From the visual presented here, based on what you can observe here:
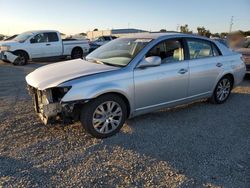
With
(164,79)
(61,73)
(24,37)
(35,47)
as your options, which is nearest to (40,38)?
(35,47)

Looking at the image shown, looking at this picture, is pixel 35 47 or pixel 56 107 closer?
pixel 56 107

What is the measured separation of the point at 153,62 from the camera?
4.56 m

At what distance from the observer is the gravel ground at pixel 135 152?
10.6 ft

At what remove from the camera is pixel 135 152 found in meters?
3.90

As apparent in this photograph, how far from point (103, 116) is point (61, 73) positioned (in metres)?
0.95

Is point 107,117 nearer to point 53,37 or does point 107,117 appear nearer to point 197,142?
point 197,142

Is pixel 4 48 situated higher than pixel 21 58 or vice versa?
pixel 4 48

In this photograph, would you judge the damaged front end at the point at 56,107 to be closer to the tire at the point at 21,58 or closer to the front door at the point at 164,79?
the front door at the point at 164,79

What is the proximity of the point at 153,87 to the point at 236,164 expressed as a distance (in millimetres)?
1797

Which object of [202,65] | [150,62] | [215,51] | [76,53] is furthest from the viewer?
[76,53]

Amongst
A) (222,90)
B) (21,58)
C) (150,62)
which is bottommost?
(222,90)

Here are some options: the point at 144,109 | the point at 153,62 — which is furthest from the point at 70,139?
the point at 153,62

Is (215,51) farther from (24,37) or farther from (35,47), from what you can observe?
(24,37)

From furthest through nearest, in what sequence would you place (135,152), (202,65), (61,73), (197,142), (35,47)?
(35,47) → (202,65) → (61,73) → (197,142) → (135,152)
